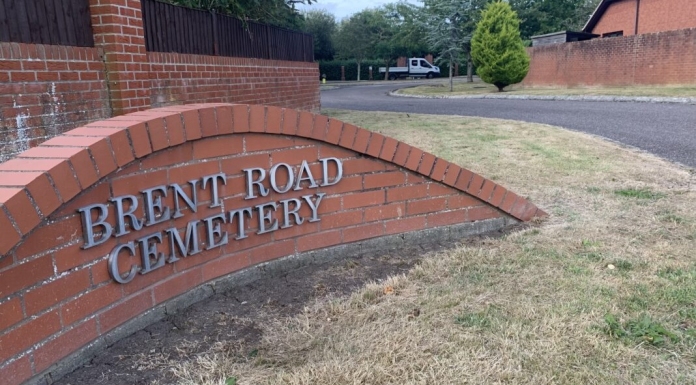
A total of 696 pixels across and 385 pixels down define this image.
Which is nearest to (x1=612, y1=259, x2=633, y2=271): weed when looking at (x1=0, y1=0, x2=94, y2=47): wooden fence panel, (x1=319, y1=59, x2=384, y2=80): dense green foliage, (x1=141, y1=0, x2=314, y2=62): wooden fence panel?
(x1=0, y1=0, x2=94, y2=47): wooden fence panel

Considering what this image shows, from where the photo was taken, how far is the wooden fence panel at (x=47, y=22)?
394 centimetres

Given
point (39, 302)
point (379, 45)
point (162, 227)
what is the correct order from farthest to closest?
1. point (379, 45)
2. point (162, 227)
3. point (39, 302)

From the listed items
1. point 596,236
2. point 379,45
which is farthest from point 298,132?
point 379,45

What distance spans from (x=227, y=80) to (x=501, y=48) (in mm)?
19483

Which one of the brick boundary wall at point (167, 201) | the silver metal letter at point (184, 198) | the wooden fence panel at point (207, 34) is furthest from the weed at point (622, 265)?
the wooden fence panel at point (207, 34)

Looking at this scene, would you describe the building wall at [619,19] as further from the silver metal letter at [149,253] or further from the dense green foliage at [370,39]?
the silver metal letter at [149,253]

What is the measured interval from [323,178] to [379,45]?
49.5 m

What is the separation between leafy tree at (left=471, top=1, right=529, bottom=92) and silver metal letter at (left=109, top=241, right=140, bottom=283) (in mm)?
23742

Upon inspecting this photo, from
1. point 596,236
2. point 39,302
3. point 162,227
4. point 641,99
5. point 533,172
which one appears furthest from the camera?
point 641,99

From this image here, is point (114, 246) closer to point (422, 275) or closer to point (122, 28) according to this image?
point (422, 275)

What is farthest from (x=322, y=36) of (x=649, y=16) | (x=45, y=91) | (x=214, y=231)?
(x=214, y=231)

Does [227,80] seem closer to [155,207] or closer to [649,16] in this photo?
[155,207]

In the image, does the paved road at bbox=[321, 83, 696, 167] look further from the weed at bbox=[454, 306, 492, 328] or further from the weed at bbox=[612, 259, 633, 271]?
the weed at bbox=[454, 306, 492, 328]

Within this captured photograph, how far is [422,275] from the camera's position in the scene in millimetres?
3240
